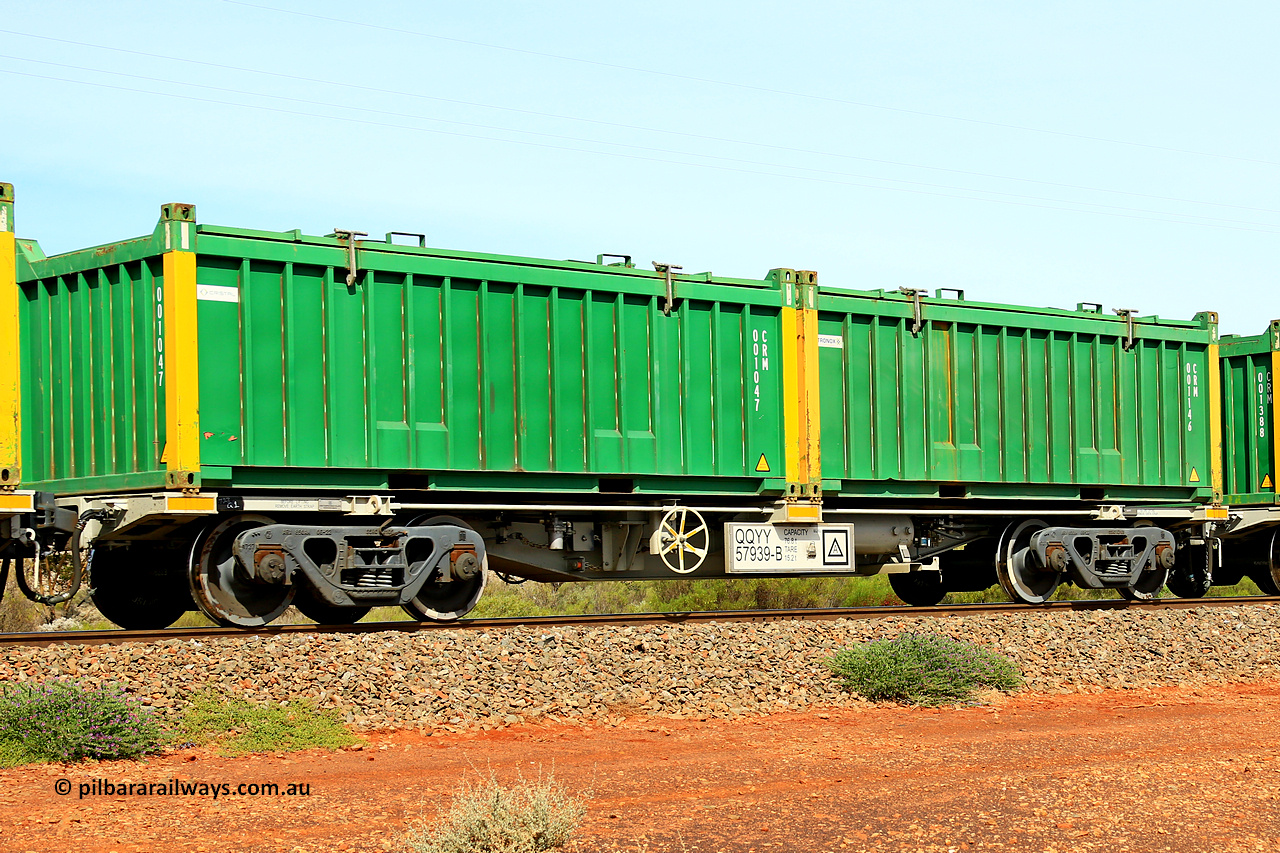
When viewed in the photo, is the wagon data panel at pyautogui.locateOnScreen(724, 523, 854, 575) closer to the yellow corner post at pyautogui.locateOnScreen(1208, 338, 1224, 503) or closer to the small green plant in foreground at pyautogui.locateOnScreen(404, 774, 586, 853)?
the yellow corner post at pyautogui.locateOnScreen(1208, 338, 1224, 503)

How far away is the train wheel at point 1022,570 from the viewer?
1605 centimetres

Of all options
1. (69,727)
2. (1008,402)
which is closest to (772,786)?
(69,727)

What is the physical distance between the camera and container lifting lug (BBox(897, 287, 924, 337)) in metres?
15.7

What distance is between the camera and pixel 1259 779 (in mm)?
7922

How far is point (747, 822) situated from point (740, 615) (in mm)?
7526

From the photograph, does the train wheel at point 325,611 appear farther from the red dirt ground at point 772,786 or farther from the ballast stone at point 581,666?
the red dirt ground at point 772,786

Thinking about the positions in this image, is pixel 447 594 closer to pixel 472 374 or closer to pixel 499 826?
pixel 472 374

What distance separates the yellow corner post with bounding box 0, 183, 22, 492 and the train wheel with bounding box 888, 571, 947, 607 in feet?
36.6

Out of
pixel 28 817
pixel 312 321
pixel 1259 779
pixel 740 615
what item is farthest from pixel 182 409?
pixel 1259 779

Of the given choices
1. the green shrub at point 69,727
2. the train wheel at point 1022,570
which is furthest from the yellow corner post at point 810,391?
the green shrub at point 69,727

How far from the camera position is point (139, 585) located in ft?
43.4

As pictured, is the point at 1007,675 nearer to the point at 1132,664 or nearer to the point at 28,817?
the point at 1132,664

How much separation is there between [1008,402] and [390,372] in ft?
25.5

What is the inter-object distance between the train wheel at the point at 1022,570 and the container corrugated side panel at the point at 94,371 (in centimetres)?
978
